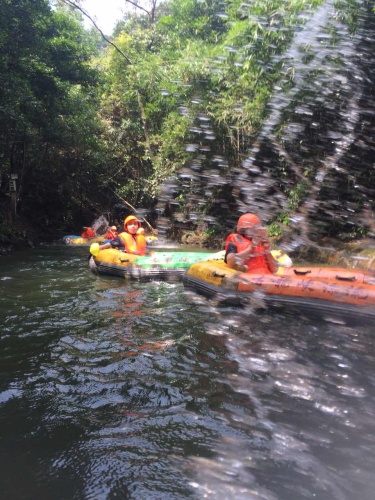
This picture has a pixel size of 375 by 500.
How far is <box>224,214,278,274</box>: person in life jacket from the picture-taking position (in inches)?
240

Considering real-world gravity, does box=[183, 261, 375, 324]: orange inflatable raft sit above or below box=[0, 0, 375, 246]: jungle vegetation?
below

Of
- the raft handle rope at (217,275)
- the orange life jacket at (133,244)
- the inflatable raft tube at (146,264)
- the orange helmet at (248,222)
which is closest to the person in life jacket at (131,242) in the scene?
the orange life jacket at (133,244)

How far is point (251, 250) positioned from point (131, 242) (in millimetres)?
3643

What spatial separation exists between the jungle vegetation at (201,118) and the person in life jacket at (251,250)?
2.95 meters

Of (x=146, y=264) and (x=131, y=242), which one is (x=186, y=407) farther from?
(x=131, y=242)

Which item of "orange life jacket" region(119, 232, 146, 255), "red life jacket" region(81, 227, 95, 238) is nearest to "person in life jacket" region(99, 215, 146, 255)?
"orange life jacket" region(119, 232, 146, 255)

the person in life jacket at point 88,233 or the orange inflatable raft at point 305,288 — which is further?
the person in life jacket at point 88,233

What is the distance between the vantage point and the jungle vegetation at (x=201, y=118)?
9.26m

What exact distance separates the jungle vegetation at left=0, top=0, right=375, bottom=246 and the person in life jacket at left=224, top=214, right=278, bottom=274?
295cm

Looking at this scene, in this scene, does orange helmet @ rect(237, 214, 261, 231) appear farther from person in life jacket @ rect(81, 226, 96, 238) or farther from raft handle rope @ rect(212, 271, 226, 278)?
person in life jacket @ rect(81, 226, 96, 238)

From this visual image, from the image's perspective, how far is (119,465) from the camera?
2395mm

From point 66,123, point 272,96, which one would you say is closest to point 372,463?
point 272,96

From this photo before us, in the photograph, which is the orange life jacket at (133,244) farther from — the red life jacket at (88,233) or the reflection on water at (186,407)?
the red life jacket at (88,233)

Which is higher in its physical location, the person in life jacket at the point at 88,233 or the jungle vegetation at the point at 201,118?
the jungle vegetation at the point at 201,118
